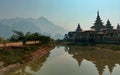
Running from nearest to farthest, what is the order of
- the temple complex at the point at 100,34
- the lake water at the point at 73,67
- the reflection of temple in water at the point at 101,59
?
the lake water at the point at 73,67, the reflection of temple in water at the point at 101,59, the temple complex at the point at 100,34

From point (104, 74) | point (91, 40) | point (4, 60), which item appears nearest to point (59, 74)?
point (104, 74)

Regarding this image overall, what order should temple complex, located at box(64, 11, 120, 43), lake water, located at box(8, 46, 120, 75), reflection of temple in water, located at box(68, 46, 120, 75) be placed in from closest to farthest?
lake water, located at box(8, 46, 120, 75) → reflection of temple in water, located at box(68, 46, 120, 75) → temple complex, located at box(64, 11, 120, 43)

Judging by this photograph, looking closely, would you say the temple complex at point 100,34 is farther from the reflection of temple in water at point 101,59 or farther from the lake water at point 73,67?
the lake water at point 73,67

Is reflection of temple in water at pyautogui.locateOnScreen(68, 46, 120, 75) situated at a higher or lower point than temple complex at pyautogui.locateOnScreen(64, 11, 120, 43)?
lower

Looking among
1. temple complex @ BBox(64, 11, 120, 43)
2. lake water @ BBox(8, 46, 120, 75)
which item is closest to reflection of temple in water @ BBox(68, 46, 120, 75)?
lake water @ BBox(8, 46, 120, 75)

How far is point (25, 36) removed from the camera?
6744 cm

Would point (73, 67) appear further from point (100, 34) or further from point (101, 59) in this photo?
point (100, 34)

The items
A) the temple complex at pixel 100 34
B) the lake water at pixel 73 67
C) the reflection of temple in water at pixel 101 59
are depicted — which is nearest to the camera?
the lake water at pixel 73 67

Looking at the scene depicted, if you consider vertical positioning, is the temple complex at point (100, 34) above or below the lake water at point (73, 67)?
above

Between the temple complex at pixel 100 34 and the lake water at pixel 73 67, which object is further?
the temple complex at pixel 100 34

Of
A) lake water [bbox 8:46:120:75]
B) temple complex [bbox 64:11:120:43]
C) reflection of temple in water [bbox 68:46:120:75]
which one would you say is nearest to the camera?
Result: lake water [bbox 8:46:120:75]

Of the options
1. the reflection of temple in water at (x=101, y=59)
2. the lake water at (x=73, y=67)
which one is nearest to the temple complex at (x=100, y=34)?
the reflection of temple in water at (x=101, y=59)

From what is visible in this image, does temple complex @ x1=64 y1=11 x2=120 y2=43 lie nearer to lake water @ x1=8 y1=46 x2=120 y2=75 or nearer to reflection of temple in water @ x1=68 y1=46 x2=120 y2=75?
reflection of temple in water @ x1=68 y1=46 x2=120 y2=75

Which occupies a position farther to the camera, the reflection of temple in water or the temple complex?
the temple complex
